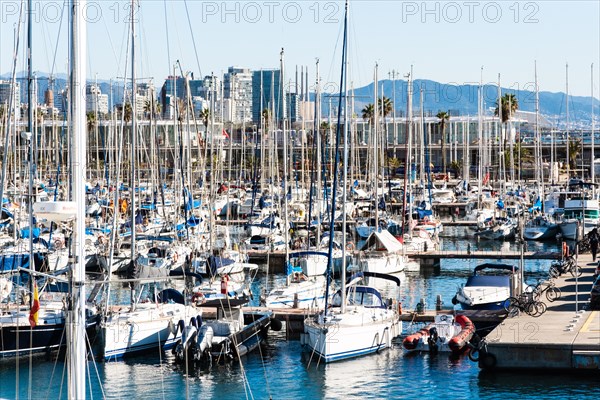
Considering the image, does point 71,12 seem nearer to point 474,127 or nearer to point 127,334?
point 127,334

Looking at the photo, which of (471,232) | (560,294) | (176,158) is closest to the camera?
(560,294)

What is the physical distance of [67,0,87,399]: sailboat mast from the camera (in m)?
14.4

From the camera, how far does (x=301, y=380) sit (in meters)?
32.2

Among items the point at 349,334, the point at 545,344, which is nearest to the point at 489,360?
the point at 545,344

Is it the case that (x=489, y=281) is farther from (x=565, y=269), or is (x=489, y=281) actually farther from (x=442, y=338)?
(x=565, y=269)

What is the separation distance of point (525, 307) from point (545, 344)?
4.99 metres

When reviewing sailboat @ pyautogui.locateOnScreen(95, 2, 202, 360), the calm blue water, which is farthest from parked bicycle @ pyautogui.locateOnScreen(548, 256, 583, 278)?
sailboat @ pyautogui.locateOnScreen(95, 2, 202, 360)

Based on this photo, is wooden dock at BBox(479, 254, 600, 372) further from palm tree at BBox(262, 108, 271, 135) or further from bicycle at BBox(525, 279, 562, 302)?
palm tree at BBox(262, 108, 271, 135)

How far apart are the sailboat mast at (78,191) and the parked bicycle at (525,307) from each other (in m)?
23.5

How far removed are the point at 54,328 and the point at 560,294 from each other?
18.7 meters

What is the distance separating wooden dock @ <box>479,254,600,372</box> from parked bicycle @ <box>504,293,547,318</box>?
0.35 metres

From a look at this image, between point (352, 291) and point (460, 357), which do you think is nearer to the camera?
point (460, 357)

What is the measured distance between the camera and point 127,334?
34188 millimetres

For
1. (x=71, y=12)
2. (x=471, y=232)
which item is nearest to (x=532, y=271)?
(x=471, y=232)
